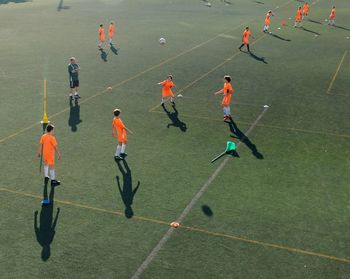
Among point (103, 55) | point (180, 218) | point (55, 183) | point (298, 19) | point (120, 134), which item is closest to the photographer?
point (180, 218)

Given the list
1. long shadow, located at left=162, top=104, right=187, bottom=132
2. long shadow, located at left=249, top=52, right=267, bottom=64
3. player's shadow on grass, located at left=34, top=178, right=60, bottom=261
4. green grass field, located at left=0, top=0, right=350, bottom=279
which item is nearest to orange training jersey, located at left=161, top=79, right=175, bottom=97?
long shadow, located at left=162, top=104, right=187, bottom=132

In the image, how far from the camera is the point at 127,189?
14.4 meters

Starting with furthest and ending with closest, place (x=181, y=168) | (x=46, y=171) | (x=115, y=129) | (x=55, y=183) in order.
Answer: (x=115, y=129), (x=181, y=168), (x=46, y=171), (x=55, y=183)

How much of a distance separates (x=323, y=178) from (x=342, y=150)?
2.76m

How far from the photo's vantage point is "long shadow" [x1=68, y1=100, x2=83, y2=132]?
19.8m

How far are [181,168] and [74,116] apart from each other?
746cm

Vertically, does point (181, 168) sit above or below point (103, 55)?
above

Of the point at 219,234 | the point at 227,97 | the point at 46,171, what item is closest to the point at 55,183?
the point at 46,171

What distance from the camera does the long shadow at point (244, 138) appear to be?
16.9m

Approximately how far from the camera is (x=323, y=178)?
1507 centimetres

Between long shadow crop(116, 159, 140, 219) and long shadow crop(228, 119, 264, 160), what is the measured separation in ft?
16.1

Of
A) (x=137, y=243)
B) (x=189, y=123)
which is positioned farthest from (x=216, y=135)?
(x=137, y=243)

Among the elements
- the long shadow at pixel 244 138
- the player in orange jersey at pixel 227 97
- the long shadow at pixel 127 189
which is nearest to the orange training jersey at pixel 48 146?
the long shadow at pixel 127 189

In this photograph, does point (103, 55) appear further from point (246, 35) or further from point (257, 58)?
point (257, 58)
